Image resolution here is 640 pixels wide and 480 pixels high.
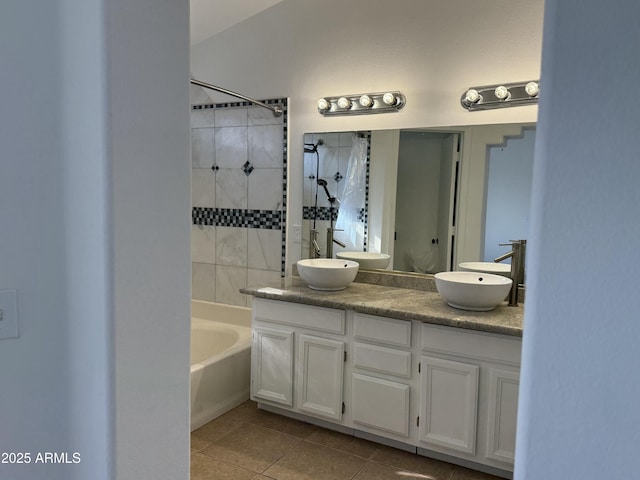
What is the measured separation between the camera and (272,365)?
122 inches

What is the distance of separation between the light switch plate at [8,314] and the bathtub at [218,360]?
1912 millimetres

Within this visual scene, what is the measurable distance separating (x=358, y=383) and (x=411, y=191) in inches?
49.9

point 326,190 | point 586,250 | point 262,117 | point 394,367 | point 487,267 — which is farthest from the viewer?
point 262,117

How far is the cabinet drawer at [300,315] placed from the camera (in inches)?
113

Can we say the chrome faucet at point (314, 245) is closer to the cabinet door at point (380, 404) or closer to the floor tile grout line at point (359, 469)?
the cabinet door at point (380, 404)

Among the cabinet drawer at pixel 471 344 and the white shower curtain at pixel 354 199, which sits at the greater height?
the white shower curtain at pixel 354 199

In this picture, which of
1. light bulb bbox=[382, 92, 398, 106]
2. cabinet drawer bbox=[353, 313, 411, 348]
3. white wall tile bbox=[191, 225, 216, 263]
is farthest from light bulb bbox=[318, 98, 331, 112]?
cabinet drawer bbox=[353, 313, 411, 348]

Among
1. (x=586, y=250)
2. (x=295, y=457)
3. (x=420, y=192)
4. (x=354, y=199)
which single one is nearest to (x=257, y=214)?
(x=354, y=199)

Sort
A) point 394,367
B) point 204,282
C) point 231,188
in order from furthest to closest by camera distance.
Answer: point 204,282, point 231,188, point 394,367

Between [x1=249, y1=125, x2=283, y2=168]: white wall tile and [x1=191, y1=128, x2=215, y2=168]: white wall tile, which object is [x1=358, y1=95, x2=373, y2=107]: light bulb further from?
[x1=191, y1=128, x2=215, y2=168]: white wall tile

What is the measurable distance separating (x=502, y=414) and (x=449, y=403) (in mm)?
269

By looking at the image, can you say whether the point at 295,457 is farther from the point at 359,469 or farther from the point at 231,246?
the point at 231,246

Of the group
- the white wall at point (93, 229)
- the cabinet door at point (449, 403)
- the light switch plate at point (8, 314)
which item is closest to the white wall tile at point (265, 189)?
the cabinet door at point (449, 403)

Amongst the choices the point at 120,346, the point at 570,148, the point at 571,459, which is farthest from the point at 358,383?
the point at 570,148
